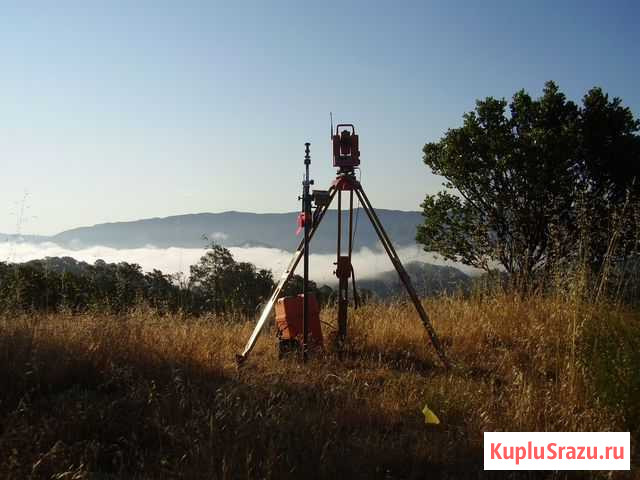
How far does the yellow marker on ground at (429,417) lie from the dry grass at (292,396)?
69 millimetres

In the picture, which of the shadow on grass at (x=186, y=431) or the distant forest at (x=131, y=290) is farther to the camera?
the distant forest at (x=131, y=290)

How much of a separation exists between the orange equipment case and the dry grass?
0.86ft

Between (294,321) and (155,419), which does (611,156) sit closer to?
(294,321)

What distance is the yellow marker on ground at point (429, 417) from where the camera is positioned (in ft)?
11.6

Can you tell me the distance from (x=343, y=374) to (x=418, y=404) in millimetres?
891

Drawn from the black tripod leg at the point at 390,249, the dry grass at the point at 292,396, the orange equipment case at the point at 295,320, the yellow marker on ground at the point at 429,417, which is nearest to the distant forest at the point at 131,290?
the dry grass at the point at 292,396

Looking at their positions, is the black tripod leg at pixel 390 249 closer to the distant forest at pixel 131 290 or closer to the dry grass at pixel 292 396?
the dry grass at pixel 292 396

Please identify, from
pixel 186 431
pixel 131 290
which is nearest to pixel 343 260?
pixel 186 431

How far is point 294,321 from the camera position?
5.37m

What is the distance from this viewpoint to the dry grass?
9.16 ft

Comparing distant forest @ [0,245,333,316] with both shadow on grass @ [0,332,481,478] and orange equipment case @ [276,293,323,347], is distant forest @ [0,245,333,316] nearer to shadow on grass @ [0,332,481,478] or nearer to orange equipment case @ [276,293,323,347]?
orange equipment case @ [276,293,323,347]

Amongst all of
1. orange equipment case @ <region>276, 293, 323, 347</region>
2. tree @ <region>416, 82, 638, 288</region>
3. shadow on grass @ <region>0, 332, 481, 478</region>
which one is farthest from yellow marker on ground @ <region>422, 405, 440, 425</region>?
tree @ <region>416, 82, 638, 288</region>


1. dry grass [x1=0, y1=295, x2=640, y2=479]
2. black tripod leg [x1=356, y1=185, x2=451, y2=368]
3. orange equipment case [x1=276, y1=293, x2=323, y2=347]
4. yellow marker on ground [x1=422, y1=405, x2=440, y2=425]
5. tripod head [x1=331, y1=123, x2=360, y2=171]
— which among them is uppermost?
tripod head [x1=331, y1=123, x2=360, y2=171]

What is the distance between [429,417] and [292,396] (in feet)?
3.16
